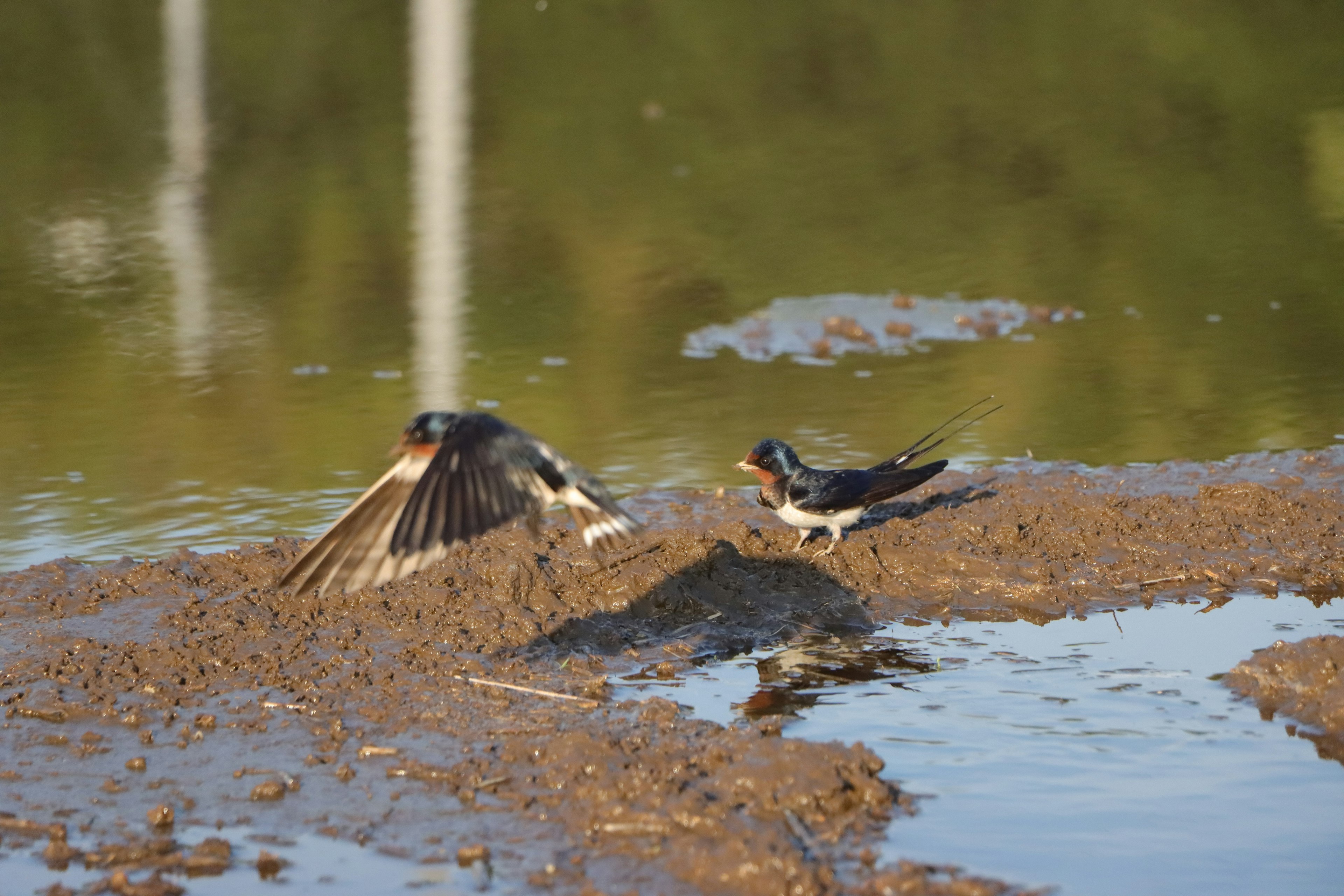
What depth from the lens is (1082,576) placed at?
6602mm

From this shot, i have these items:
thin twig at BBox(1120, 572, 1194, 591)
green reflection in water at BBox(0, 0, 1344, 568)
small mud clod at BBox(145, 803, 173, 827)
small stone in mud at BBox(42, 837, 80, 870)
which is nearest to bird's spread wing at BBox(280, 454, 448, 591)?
small mud clod at BBox(145, 803, 173, 827)

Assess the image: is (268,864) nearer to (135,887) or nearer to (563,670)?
(135,887)

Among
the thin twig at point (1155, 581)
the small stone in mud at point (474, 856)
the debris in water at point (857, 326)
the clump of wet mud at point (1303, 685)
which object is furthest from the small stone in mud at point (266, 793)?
the debris in water at point (857, 326)

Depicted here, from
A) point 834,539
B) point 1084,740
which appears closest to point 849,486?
point 834,539

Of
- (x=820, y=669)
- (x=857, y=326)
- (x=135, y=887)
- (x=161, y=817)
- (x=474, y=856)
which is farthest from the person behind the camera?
(x=857, y=326)

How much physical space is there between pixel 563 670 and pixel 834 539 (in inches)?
62.8

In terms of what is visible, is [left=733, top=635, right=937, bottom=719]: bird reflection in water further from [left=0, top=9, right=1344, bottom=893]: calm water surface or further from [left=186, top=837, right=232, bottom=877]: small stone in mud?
[left=186, top=837, right=232, bottom=877]: small stone in mud

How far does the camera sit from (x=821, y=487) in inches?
261

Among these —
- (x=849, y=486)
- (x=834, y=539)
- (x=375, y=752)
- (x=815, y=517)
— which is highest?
(x=849, y=486)

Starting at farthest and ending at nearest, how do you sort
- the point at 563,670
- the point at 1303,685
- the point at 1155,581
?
the point at 1155,581, the point at 563,670, the point at 1303,685

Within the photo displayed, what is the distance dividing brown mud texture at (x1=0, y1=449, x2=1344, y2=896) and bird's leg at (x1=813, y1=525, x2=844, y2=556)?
74mm

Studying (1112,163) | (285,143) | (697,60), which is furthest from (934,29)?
(285,143)

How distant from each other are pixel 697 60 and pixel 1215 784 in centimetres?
2219

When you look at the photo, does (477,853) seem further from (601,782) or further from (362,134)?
(362,134)
